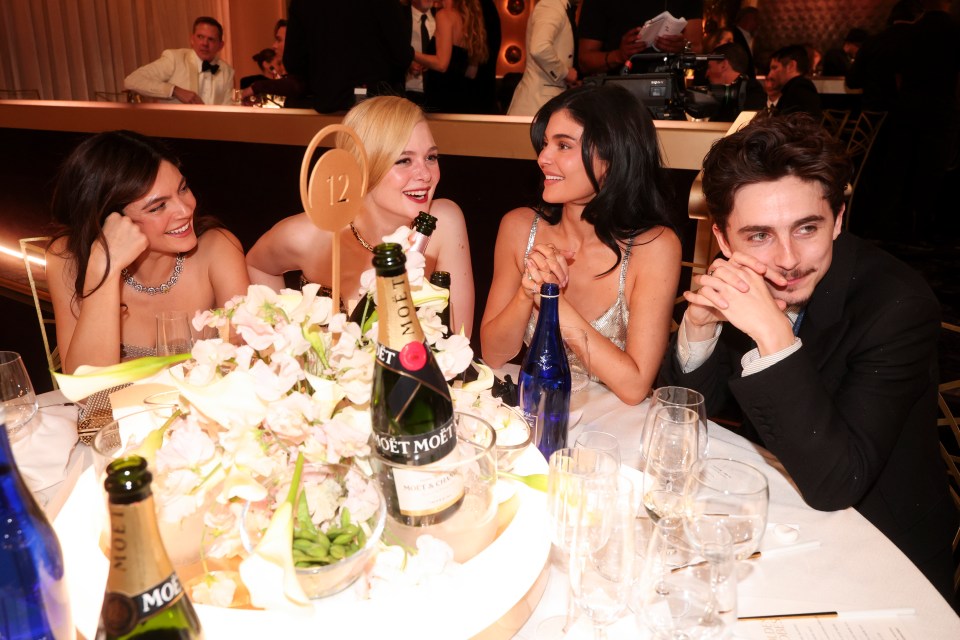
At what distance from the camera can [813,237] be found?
158cm

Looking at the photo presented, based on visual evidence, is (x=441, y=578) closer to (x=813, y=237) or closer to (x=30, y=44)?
(x=813, y=237)

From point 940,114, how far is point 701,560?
6.90 metres

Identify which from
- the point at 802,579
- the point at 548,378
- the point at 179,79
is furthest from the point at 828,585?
the point at 179,79

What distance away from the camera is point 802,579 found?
104cm

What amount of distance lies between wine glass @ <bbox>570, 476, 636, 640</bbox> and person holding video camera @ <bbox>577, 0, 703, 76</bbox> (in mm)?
3441

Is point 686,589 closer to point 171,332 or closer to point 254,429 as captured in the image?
point 254,429

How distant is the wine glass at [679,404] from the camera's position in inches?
47.9

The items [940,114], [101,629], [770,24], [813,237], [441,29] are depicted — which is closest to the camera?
[101,629]

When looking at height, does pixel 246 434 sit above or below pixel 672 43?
below

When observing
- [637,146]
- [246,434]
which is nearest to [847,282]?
[637,146]

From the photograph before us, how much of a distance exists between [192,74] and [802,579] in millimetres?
7282

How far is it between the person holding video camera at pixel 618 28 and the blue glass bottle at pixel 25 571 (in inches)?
148

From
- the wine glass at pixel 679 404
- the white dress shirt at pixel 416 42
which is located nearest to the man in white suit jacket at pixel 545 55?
the white dress shirt at pixel 416 42

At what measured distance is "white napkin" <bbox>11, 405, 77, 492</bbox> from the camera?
4.00 ft
